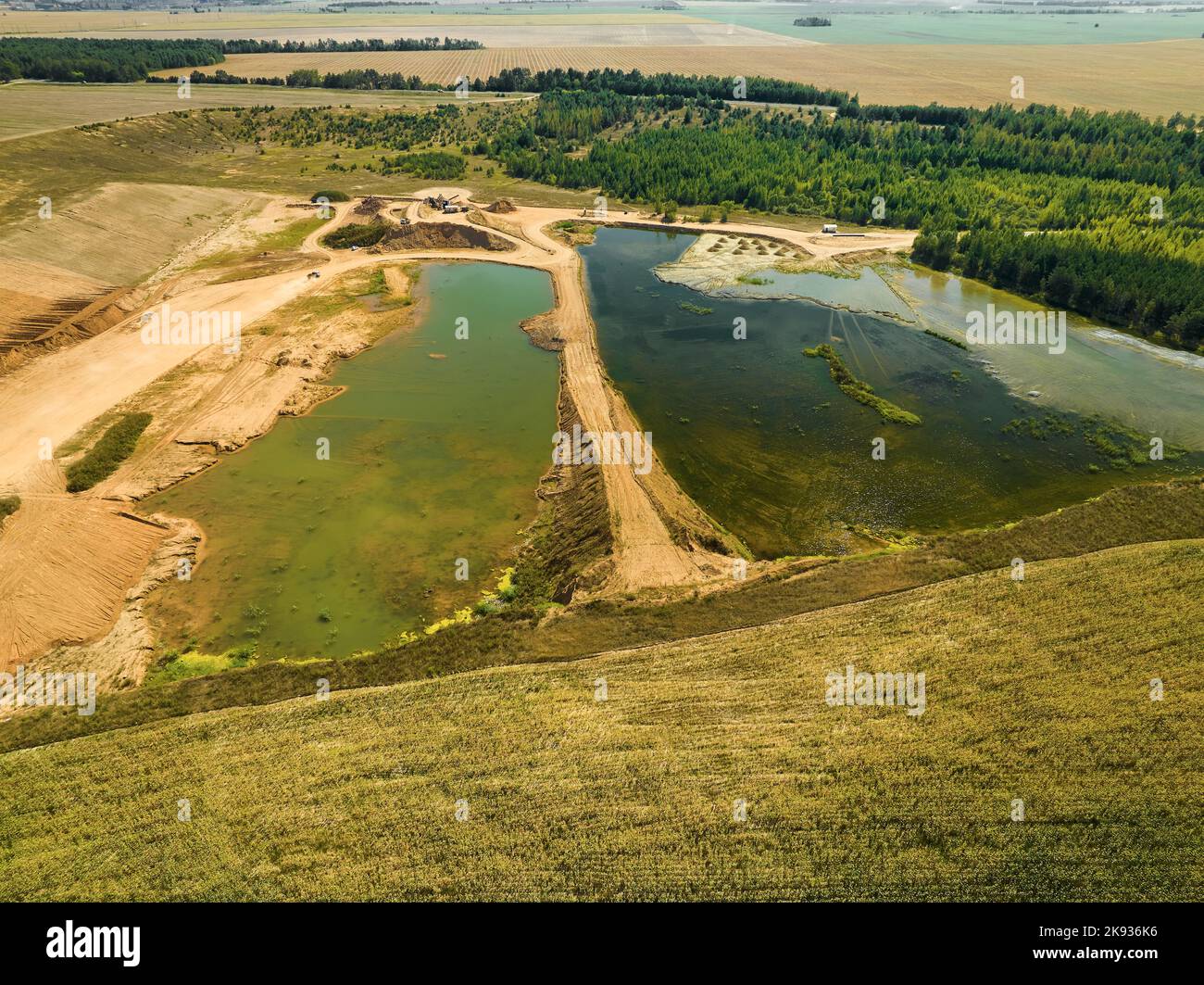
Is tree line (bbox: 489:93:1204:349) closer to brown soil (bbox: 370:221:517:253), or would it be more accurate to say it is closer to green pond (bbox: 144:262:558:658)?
brown soil (bbox: 370:221:517:253)

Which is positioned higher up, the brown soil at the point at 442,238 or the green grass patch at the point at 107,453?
the brown soil at the point at 442,238

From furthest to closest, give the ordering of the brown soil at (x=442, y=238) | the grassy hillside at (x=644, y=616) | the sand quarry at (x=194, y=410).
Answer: the brown soil at (x=442, y=238)
the sand quarry at (x=194, y=410)
the grassy hillside at (x=644, y=616)

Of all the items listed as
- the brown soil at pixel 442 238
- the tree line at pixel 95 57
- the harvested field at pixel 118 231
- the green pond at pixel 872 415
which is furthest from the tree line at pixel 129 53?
the green pond at pixel 872 415

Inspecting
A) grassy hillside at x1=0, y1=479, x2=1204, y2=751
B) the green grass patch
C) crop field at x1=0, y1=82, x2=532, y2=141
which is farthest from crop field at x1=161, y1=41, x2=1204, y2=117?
the green grass patch

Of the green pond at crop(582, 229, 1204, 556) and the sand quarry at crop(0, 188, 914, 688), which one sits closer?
the sand quarry at crop(0, 188, 914, 688)

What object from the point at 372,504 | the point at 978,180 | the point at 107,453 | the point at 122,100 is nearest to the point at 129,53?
the point at 122,100

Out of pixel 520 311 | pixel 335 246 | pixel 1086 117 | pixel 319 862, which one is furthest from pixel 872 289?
pixel 1086 117

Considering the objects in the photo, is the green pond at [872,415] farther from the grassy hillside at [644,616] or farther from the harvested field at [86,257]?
the harvested field at [86,257]
